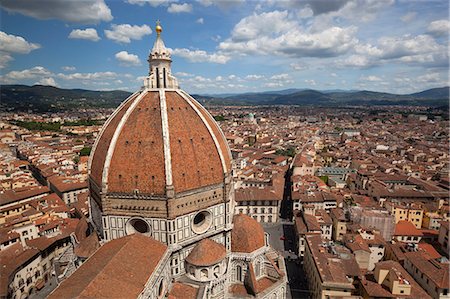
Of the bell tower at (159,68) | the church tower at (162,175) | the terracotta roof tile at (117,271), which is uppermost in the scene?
the bell tower at (159,68)

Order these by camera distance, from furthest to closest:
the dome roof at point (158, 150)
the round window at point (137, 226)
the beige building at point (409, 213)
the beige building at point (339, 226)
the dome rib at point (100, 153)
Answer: the beige building at point (409, 213) → the beige building at point (339, 226) → the dome rib at point (100, 153) → the round window at point (137, 226) → the dome roof at point (158, 150)

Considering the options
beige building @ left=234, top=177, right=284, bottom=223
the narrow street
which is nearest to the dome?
the narrow street

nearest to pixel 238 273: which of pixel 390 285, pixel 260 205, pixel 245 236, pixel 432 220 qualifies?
pixel 245 236

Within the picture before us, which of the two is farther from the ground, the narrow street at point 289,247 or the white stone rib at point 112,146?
the white stone rib at point 112,146

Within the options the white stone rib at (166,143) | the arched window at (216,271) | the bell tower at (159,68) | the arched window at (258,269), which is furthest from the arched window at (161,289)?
the bell tower at (159,68)

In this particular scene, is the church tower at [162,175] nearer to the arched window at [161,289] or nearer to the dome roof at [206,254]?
the dome roof at [206,254]

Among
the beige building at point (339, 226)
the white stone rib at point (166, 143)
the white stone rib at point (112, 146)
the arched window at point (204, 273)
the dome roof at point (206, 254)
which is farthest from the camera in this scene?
the beige building at point (339, 226)

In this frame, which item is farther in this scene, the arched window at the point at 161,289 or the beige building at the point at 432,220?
the beige building at the point at 432,220
